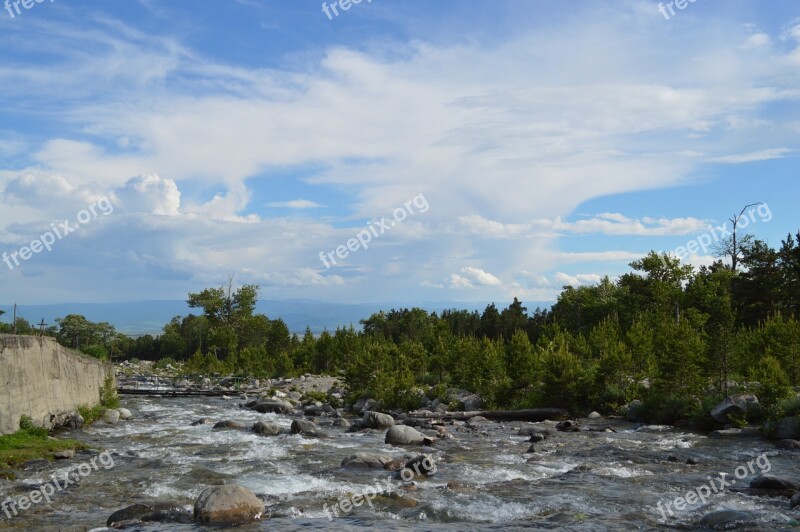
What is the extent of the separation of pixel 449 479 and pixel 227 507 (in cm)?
633

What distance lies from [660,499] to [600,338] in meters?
29.6

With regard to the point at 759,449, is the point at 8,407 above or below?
above

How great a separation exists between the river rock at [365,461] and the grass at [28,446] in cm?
915

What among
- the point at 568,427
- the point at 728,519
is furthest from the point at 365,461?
the point at 568,427

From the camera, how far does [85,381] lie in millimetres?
30250

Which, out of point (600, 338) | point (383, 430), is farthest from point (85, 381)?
point (600, 338)

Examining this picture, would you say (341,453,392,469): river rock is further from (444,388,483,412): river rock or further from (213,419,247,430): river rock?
(444,388,483,412): river rock

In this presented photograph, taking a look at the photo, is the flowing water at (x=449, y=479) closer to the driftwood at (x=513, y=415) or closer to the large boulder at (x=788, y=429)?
the large boulder at (x=788, y=429)

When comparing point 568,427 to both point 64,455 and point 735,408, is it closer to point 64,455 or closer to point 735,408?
point 735,408

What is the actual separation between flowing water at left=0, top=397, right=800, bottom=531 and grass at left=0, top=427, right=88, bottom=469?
2.83 ft

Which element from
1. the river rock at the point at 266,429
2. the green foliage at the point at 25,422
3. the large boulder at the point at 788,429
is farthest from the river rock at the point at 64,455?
the large boulder at the point at 788,429

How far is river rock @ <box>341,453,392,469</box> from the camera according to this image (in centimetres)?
1773

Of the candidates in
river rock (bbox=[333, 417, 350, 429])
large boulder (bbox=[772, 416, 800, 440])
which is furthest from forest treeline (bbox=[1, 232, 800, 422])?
river rock (bbox=[333, 417, 350, 429])

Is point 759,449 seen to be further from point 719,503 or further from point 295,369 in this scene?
point 295,369
